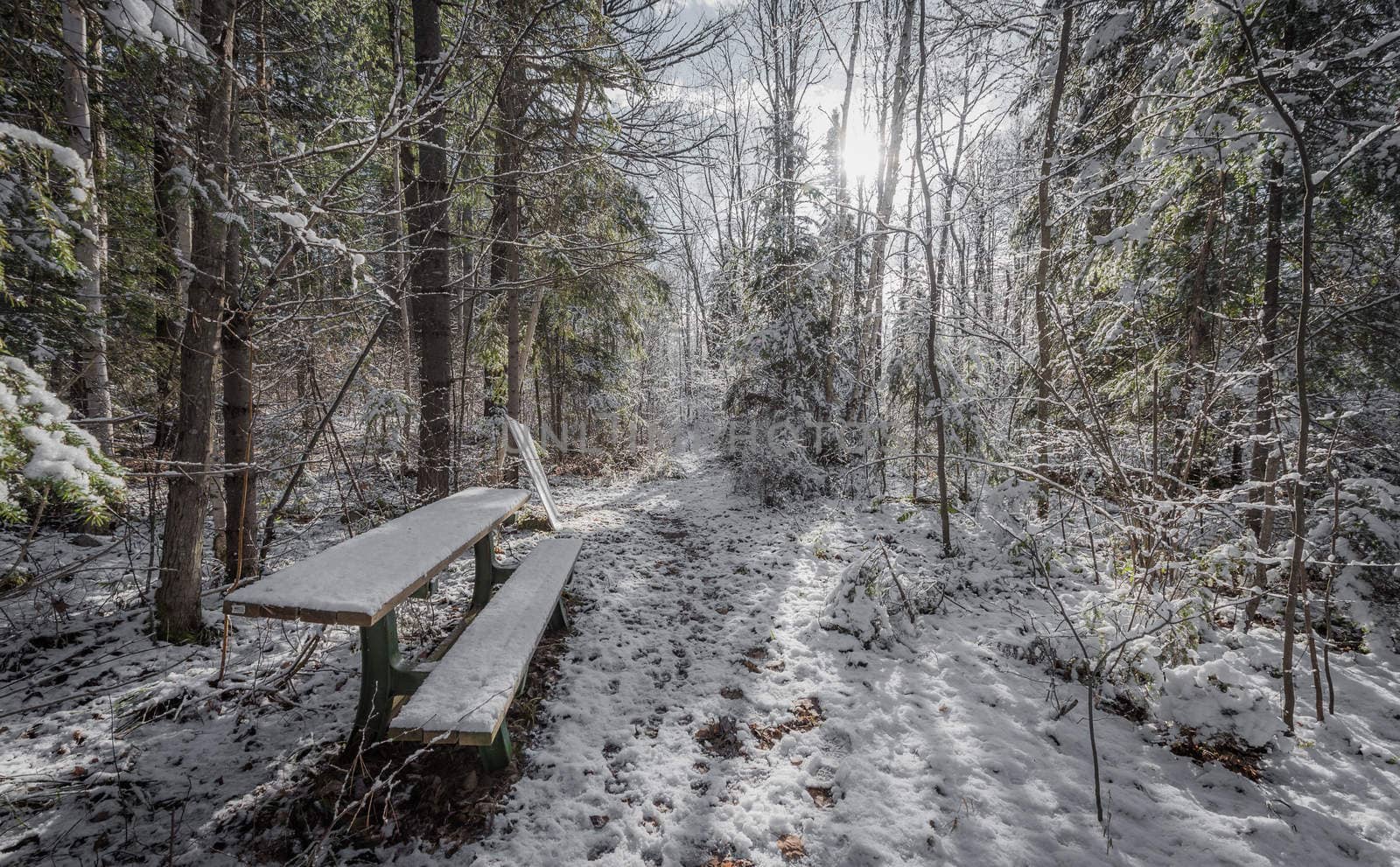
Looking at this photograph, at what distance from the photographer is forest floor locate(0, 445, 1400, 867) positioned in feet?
6.75

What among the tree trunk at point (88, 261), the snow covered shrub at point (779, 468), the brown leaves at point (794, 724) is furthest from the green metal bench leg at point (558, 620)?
the snow covered shrub at point (779, 468)

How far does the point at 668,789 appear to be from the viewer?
2441 mm

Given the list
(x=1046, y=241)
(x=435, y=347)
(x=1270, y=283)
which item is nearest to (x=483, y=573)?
→ (x=435, y=347)

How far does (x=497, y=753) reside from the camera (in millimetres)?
2396

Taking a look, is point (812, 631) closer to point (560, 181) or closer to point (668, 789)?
point (668, 789)

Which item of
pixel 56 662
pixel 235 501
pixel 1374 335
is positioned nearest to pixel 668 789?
pixel 56 662

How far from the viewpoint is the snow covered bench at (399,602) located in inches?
78.1

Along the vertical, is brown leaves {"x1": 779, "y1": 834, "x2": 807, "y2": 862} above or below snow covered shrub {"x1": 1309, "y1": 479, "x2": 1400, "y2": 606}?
below

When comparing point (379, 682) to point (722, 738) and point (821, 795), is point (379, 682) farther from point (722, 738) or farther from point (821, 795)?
point (821, 795)

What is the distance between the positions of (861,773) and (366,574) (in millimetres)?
2638

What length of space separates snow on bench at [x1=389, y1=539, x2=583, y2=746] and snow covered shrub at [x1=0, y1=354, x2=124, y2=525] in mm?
1242

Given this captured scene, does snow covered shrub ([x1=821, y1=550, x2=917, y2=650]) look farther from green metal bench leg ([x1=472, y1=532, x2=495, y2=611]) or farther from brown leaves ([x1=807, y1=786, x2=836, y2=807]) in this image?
green metal bench leg ([x1=472, y1=532, x2=495, y2=611])

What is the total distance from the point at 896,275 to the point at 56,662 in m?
7.08

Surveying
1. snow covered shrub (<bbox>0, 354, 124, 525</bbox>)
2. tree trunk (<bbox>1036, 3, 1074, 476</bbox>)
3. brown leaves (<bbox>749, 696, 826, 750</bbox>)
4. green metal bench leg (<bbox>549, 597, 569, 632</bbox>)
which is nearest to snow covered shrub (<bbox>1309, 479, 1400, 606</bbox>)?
tree trunk (<bbox>1036, 3, 1074, 476</bbox>)
